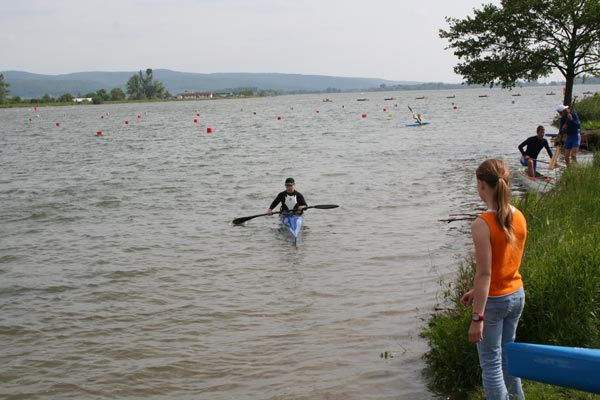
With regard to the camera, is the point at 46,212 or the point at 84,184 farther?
the point at 84,184

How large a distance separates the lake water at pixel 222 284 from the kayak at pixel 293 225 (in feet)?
0.78

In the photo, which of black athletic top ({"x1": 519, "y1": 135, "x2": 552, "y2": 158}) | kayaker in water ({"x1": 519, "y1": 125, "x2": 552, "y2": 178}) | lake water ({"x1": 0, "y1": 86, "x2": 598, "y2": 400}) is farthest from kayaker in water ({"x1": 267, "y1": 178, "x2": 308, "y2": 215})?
black athletic top ({"x1": 519, "y1": 135, "x2": 552, "y2": 158})

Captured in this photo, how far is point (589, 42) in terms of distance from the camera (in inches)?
998

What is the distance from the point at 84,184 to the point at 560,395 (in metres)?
22.4

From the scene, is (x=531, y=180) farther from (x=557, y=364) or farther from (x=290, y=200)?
(x=557, y=364)

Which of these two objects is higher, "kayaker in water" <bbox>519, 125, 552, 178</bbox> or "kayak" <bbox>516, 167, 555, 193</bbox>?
"kayaker in water" <bbox>519, 125, 552, 178</bbox>

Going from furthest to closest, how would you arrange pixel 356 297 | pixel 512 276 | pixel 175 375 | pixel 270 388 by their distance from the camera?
pixel 356 297 → pixel 175 375 → pixel 270 388 → pixel 512 276

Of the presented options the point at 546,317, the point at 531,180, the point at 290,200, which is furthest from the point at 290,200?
the point at 546,317

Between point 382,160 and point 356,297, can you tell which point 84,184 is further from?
point 356,297

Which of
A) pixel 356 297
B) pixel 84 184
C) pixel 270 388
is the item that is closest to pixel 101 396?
pixel 270 388

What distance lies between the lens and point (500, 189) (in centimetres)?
437

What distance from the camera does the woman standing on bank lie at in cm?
434

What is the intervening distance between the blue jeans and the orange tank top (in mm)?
70

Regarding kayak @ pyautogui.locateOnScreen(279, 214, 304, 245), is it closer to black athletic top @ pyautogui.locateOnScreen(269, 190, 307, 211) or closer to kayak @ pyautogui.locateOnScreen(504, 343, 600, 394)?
black athletic top @ pyautogui.locateOnScreen(269, 190, 307, 211)
